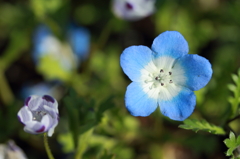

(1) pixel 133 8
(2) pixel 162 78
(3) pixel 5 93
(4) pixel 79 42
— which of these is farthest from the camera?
(4) pixel 79 42

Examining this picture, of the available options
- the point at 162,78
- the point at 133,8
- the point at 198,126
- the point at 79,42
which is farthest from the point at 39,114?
the point at 79,42

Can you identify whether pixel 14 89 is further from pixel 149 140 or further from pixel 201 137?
pixel 201 137

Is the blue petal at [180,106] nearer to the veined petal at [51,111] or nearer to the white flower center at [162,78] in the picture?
the white flower center at [162,78]

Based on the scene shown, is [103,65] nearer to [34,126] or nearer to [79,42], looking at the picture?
[79,42]

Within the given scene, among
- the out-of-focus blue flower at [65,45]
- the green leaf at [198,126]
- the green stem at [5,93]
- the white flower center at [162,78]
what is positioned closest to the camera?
the green leaf at [198,126]

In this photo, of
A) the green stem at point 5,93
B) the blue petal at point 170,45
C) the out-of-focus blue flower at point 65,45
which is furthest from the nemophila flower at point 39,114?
the out-of-focus blue flower at point 65,45

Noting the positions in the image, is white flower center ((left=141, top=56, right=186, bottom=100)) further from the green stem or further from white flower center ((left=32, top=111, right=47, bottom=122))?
the green stem

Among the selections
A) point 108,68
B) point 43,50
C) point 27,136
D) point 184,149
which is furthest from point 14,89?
point 184,149
